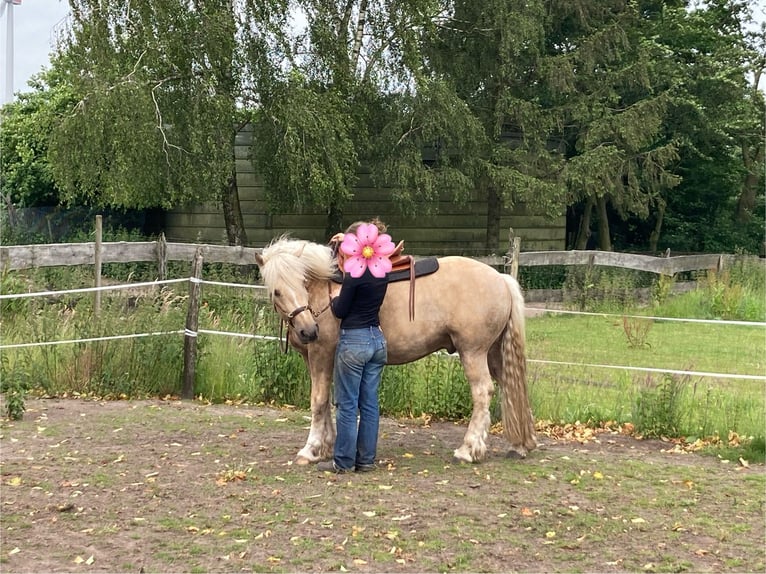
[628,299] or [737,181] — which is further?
[737,181]

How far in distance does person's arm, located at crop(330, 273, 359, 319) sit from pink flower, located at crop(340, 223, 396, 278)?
7 cm

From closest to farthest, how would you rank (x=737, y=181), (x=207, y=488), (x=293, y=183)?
(x=207, y=488), (x=293, y=183), (x=737, y=181)

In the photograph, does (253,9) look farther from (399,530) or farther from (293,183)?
(399,530)

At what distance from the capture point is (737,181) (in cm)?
2278

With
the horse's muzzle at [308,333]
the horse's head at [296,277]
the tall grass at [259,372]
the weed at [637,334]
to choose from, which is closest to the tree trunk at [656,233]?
the weed at [637,334]

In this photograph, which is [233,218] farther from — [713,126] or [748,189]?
[748,189]

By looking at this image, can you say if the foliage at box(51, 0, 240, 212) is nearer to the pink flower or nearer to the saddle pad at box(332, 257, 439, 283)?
the saddle pad at box(332, 257, 439, 283)

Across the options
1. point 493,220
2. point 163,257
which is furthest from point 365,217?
point 163,257

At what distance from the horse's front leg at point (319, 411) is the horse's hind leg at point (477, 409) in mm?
973

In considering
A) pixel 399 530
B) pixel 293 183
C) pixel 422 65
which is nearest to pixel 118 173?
pixel 293 183

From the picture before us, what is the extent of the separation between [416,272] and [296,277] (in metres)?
0.91

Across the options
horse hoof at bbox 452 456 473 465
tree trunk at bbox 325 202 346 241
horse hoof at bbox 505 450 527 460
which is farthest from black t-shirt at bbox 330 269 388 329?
tree trunk at bbox 325 202 346 241

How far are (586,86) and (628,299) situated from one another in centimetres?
673

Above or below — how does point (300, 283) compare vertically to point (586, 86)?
below
